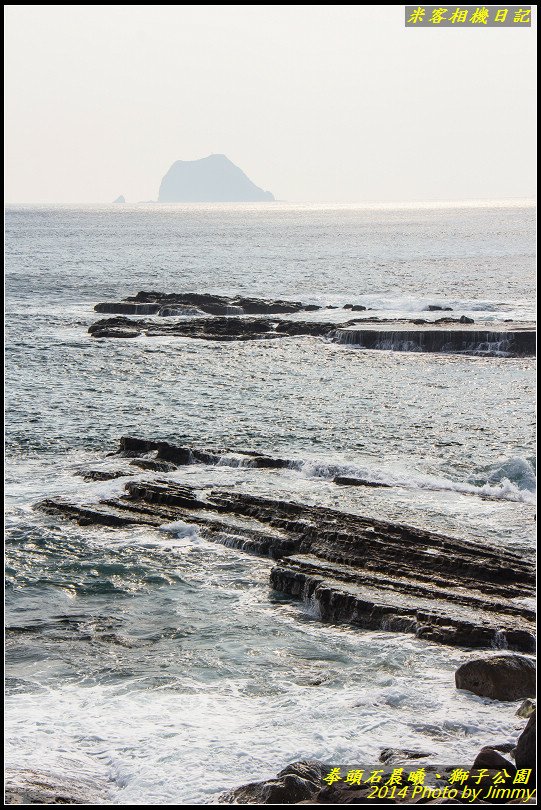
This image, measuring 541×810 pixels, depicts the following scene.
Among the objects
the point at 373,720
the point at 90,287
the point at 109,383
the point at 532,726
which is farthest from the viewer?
the point at 90,287

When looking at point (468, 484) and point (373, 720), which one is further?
point (468, 484)

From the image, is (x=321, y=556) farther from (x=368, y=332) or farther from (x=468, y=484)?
(x=368, y=332)

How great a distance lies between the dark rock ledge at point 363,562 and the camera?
68.9ft

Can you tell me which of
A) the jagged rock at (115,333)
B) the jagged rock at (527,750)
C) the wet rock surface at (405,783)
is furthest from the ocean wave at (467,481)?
the jagged rock at (115,333)

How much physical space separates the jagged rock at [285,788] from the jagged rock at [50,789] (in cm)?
190

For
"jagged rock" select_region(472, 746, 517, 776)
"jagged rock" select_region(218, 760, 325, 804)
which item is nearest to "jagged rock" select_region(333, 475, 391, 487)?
"jagged rock" select_region(218, 760, 325, 804)

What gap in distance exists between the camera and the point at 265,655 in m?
19.9

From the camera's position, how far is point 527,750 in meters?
13.5

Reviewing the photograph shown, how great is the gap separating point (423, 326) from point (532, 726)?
2038 inches

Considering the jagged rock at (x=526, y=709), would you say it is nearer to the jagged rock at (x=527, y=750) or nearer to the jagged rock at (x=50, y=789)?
the jagged rock at (x=527, y=750)

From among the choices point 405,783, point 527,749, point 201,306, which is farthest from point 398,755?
point 201,306

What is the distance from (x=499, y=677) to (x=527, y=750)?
426cm

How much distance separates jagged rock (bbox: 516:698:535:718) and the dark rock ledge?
8.99ft

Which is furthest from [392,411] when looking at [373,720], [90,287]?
[90,287]
